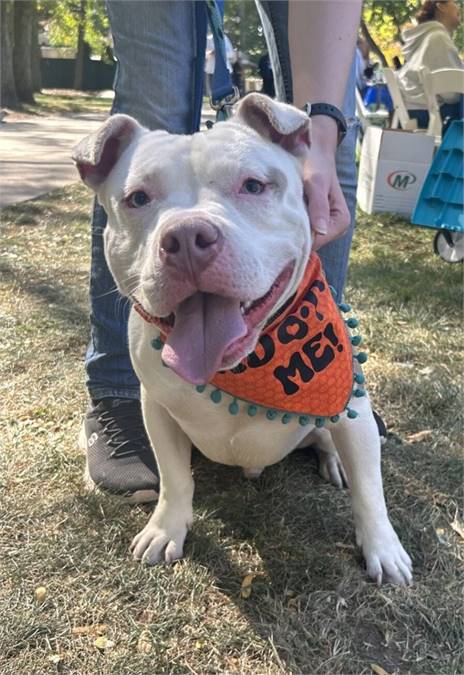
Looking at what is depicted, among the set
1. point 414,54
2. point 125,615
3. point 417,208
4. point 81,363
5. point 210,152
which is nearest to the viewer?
point 210,152

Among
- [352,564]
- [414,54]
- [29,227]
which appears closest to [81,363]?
[352,564]

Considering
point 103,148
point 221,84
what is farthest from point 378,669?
point 221,84

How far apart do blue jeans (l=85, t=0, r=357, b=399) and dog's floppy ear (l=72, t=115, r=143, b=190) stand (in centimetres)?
56

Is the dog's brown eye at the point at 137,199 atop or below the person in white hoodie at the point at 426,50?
below

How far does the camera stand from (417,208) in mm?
5719

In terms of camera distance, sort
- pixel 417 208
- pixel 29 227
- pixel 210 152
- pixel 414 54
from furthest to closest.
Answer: pixel 414 54 < pixel 29 227 < pixel 417 208 < pixel 210 152

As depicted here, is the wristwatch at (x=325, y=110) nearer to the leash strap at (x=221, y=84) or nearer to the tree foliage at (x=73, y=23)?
the leash strap at (x=221, y=84)

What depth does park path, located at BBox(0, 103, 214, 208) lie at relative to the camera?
8.30 metres

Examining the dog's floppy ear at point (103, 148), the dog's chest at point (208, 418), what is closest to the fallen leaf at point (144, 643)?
the dog's chest at point (208, 418)

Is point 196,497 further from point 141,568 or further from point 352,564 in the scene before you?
point 352,564

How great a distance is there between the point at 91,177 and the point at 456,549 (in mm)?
1651

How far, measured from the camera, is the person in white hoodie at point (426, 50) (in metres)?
7.61

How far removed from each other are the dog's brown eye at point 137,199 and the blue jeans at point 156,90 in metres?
0.67

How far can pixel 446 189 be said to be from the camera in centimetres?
555
